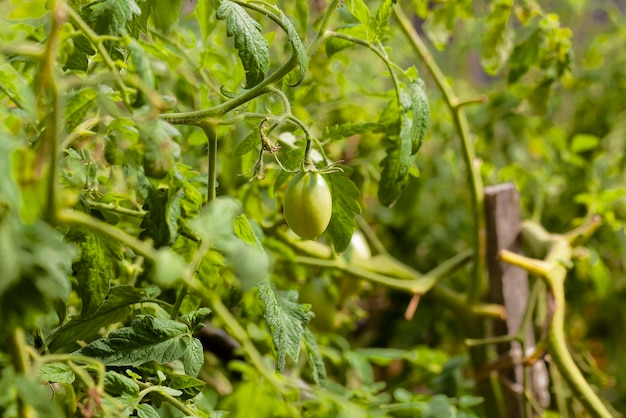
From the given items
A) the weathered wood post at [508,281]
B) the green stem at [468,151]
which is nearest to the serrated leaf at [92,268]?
the green stem at [468,151]

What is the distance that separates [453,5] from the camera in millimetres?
879

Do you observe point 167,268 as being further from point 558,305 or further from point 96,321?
point 558,305

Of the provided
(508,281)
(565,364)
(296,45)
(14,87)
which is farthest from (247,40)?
(508,281)

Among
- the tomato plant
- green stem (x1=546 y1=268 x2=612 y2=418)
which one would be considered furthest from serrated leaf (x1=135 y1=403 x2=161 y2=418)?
green stem (x1=546 y1=268 x2=612 y2=418)

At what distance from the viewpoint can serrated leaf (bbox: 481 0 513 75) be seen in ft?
2.87

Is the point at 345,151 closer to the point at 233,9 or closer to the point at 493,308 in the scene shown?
the point at 493,308

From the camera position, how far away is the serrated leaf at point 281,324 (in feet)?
1.44

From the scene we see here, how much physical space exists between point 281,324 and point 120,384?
0.11 m

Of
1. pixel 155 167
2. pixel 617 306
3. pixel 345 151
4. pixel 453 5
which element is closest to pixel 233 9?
pixel 155 167

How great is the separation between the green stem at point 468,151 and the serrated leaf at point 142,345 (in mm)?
494

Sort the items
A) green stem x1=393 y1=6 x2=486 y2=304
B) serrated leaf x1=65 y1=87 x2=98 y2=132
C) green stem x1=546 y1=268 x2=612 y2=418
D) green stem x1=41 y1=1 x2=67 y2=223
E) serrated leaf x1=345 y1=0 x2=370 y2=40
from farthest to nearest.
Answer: green stem x1=393 y1=6 x2=486 y2=304
green stem x1=546 y1=268 x2=612 y2=418
serrated leaf x1=345 y1=0 x2=370 y2=40
serrated leaf x1=65 y1=87 x2=98 y2=132
green stem x1=41 y1=1 x2=67 y2=223

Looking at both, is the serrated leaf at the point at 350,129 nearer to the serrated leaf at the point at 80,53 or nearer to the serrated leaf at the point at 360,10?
the serrated leaf at the point at 360,10

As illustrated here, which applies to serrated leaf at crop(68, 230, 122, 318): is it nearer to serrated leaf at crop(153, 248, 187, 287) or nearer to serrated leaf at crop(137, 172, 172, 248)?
serrated leaf at crop(137, 172, 172, 248)

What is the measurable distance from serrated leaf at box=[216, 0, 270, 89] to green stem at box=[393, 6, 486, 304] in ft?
1.31
